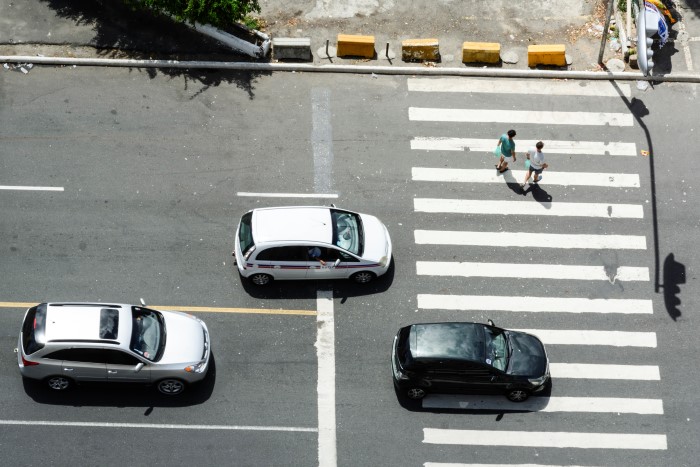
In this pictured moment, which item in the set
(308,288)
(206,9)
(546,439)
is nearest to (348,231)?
(308,288)

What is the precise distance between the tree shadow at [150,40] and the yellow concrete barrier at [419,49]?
13.6ft

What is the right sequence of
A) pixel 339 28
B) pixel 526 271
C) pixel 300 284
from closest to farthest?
pixel 300 284, pixel 526 271, pixel 339 28

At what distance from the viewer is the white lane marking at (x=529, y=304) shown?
20031 mm

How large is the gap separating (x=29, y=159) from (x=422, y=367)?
39.3ft

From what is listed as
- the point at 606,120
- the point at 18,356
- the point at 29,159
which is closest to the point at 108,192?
the point at 29,159

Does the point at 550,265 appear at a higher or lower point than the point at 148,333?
higher

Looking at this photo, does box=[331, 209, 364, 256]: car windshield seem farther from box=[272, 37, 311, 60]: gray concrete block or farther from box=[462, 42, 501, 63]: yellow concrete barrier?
box=[462, 42, 501, 63]: yellow concrete barrier

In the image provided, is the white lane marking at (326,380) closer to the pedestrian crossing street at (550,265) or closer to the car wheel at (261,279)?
the car wheel at (261,279)

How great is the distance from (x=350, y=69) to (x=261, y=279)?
747 cm

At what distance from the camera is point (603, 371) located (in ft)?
63.2

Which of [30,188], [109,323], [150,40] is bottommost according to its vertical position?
[109,323]

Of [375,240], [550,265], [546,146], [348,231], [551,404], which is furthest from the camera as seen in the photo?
[546,146]

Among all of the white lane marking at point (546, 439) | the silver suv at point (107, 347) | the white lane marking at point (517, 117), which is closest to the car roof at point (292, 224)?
the silver suv at point (107, 347)

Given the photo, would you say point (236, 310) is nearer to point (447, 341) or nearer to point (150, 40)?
point (447, 341)
